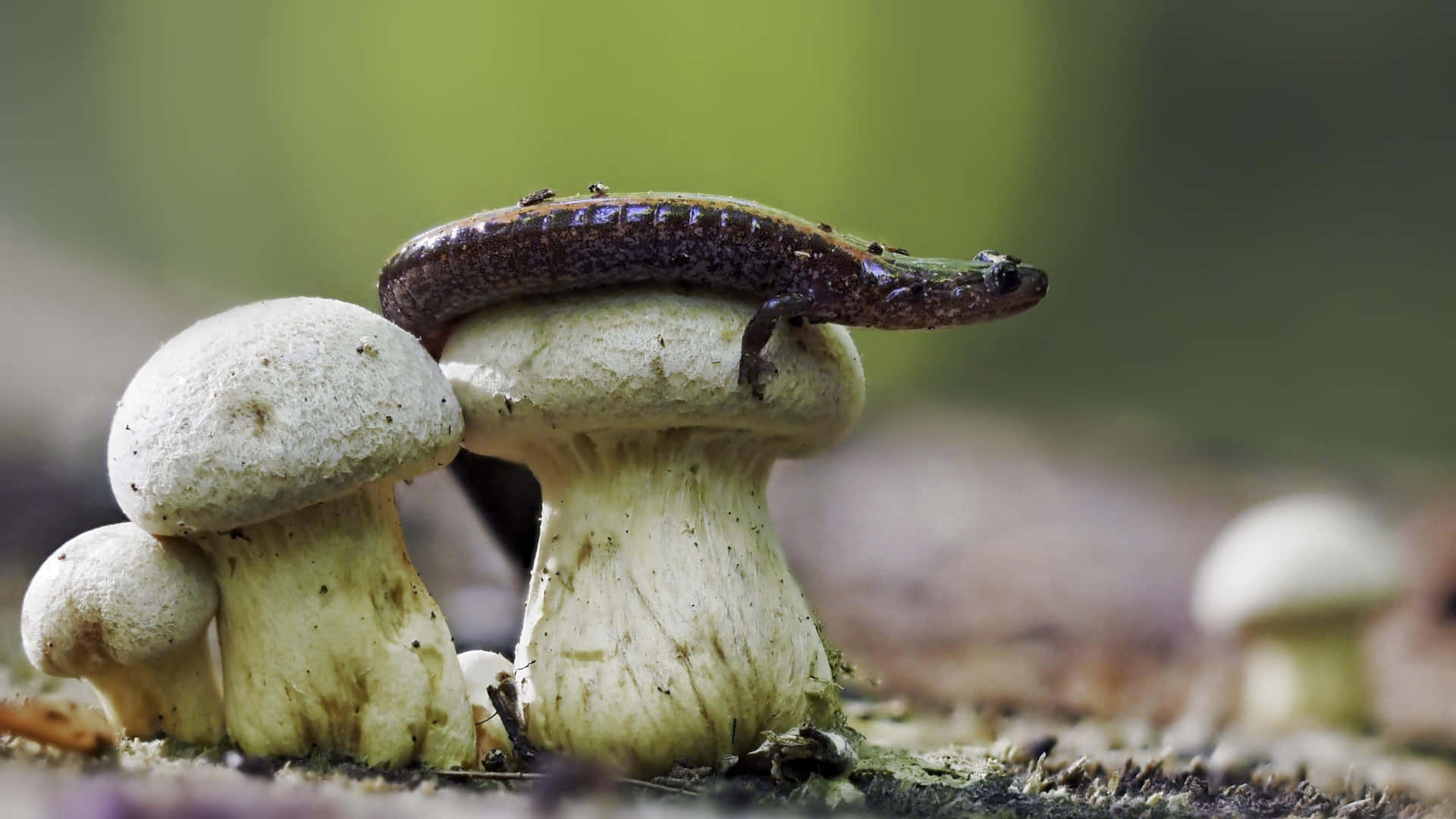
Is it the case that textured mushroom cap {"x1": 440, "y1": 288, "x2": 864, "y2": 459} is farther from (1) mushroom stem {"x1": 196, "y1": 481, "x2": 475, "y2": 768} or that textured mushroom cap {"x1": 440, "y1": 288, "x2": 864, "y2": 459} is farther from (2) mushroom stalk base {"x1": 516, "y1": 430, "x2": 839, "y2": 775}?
(1) mushroom stem {"x1": 196, "y1": 481, "x2": 475, "y2": 768}

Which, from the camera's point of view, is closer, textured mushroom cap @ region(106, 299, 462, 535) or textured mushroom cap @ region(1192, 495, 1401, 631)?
textured mushroom cap @ region(106, 299, 462, 535)

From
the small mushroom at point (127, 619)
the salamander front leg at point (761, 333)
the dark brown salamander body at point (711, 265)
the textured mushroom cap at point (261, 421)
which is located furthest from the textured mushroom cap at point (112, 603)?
the salamander front leg at point (761, 333)

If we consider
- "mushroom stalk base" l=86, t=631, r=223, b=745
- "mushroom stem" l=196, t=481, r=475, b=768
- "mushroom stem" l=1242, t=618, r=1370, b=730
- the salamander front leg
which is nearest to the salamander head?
the salamander front leg

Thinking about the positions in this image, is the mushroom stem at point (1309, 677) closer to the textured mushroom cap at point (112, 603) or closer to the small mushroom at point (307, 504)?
the small mushroom at point (307, 504)

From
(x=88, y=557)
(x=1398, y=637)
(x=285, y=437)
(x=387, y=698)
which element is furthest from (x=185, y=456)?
(x=1398, y=637)

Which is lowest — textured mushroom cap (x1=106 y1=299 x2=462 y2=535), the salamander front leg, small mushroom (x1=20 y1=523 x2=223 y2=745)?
small mushroom (x1=20 y1=523 x2=223 y2=745)

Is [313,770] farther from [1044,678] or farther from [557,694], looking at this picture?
[1044,678]

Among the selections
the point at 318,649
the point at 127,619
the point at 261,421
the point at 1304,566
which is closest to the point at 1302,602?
the point at 1304,566
